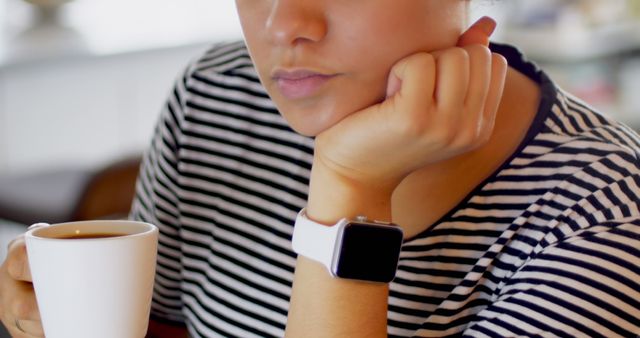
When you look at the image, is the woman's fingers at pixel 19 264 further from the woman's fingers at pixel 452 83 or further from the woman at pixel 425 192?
the woman's fingers at pixel 452 83

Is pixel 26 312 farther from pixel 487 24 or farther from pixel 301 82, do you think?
pixel 487 24

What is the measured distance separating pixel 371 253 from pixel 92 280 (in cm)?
28

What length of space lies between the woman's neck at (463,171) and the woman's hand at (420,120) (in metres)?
0.09

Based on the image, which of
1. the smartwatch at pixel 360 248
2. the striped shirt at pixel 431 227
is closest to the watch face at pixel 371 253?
the smartwatch at pixel 360 248

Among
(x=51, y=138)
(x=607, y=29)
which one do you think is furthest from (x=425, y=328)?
(x=607, y=29)

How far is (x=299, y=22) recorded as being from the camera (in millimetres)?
967

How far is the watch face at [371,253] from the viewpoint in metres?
0.97

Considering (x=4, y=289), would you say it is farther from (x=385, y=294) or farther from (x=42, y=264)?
(x=385, y=294)

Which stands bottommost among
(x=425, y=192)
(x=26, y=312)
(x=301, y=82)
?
(x=26, y=312)

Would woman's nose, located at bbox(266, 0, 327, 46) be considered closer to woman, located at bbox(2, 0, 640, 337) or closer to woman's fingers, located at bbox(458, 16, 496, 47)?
woman, located at bbox(2, 0, 640, 337)

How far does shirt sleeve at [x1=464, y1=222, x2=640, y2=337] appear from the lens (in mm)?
973

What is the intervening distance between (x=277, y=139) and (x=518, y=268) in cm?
38

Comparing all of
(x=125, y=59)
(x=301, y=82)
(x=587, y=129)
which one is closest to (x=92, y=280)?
(x=301, y=82)

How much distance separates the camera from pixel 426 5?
990 millimetres
